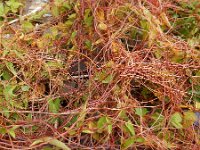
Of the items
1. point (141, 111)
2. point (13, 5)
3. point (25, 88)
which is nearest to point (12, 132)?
point (25, 88)

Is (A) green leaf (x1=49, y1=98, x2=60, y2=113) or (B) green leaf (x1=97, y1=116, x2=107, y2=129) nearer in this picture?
(B) green leaf (x1=97, y1=116, x2=107, y2=129)

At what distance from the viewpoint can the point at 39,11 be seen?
257cm

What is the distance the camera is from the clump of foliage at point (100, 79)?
191 centimetres

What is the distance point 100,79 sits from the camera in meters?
2.01

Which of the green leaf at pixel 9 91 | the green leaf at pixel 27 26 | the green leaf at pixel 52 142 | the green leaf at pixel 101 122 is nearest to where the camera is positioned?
the green leaf at pixel 52 142

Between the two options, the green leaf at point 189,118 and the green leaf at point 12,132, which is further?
the green leaf at point 189,118

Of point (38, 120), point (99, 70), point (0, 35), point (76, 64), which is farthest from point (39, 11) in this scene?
point (38, 120)

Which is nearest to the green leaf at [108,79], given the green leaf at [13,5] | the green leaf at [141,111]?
the green leaf at [141,111]

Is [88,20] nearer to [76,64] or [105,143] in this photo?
[76,64]

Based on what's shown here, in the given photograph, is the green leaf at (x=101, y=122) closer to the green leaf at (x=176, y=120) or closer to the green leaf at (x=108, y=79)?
the green leaf at (x=108, y=79)

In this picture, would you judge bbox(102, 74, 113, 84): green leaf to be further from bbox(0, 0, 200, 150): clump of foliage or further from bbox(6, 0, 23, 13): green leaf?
bbox(6, 0, 23, 13): green leaf

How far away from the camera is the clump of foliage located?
191cm

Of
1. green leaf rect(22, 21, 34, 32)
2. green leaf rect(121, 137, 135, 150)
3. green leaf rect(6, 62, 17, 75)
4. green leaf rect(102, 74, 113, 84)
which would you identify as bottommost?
green leaf rect(121, 137, 135, 150)

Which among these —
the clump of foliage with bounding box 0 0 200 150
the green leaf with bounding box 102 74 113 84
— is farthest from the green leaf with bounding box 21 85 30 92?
the green leaf with bounding box 102 74 113 84
